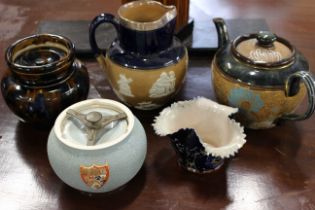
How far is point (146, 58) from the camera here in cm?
67

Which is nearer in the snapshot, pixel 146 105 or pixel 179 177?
pixel 179 177

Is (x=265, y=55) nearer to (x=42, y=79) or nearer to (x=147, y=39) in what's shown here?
(x=147, y=39)

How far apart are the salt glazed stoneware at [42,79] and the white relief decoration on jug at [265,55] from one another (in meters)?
0.27

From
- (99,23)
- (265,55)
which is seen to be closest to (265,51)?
(265,55)

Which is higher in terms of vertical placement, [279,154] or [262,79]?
[262,79]

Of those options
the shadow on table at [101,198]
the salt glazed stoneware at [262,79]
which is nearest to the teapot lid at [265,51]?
the salt glazed stoneware at [262,79]

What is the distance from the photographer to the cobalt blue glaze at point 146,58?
0.66 metres

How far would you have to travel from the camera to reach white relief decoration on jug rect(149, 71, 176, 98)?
67 cm

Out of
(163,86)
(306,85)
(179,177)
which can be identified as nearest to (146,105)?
(163,86)

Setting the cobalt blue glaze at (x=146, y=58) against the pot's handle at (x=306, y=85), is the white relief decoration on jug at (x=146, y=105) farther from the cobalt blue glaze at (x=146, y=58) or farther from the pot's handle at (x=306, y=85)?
the pot's handle at (x=306, y=85)

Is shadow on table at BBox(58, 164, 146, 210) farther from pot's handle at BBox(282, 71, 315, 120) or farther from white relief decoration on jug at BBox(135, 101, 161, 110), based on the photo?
pot's handle at BBox(282, 71, 315, 120)

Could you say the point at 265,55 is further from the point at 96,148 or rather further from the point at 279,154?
the point at 96,148

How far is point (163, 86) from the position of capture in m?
0.68

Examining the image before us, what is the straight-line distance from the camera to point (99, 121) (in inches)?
22.2
